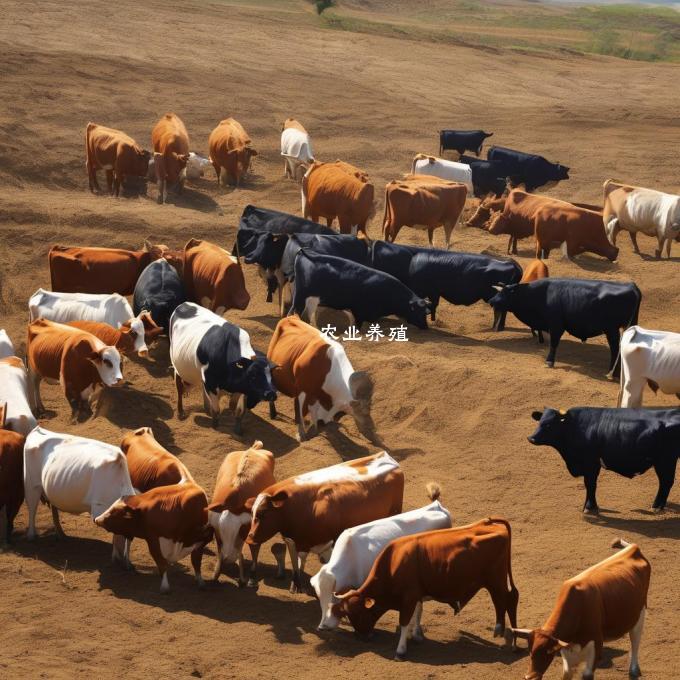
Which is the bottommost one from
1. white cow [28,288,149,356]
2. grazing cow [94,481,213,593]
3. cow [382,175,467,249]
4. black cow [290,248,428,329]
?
grazing cow [94,481,213,593]

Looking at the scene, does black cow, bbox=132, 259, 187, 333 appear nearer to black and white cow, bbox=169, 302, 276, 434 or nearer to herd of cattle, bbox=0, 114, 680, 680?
herd of cattle, bbox=0, 114, 680, 680

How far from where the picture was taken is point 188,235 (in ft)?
78.8

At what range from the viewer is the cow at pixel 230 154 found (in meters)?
28.0

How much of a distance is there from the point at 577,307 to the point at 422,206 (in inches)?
228

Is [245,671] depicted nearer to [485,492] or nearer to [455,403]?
[485,492]

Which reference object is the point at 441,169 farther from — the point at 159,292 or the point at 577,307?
the point at 159,292

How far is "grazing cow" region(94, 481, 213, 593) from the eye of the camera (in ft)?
42.7

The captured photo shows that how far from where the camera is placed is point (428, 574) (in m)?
11.8

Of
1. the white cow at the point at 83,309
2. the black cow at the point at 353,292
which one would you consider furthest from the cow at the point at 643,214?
Answer: the white cow at the point at 83,309

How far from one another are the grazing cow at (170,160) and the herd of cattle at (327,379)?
0.15ft

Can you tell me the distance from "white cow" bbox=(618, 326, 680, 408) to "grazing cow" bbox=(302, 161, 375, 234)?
8.27 metres

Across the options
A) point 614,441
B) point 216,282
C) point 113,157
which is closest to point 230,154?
point 113,157

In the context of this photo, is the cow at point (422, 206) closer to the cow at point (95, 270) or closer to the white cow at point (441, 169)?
the white cow at point (441, 169)

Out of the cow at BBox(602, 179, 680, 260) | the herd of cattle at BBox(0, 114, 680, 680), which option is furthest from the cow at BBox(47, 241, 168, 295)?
the cow at BBox(602, 179, 680, 260)
